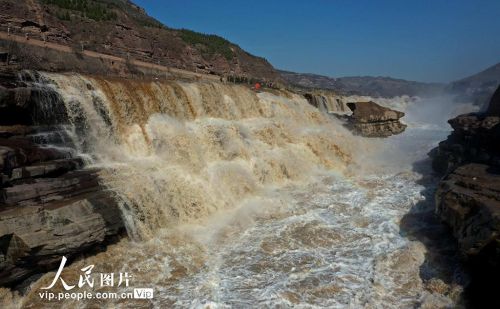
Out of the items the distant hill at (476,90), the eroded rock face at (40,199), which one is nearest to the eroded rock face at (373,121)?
the distant hill at (476,90)

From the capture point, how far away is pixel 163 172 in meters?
11.7

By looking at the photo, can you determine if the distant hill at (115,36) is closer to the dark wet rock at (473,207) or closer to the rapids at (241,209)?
the rapids at (241,209)

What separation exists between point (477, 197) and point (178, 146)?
30.7 feet

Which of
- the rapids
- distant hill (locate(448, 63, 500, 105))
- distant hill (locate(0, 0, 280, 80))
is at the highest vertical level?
distant hill (locate(0, 0, 280, 80))

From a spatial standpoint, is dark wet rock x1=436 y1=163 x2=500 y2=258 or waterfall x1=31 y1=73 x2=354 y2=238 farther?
waterfall x1=31 y1=73 x2=354 y2=238

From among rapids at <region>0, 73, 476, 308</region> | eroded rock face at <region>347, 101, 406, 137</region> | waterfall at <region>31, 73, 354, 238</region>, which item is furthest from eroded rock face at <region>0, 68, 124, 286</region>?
eroded rock face at <region>347, 101, 406, 137</region>

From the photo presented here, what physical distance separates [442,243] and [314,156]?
9242mm

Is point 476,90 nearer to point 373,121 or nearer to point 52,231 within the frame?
point 373,121

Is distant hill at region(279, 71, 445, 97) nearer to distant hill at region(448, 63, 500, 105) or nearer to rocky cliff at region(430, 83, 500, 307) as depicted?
distant hill at region(448, 63, 500, 105)

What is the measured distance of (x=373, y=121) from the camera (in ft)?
87.5

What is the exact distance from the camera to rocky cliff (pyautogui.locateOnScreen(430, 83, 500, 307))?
7.05 m

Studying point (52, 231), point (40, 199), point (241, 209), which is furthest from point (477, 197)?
point (40, 199)

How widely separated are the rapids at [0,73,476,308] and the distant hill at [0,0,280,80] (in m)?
8.95

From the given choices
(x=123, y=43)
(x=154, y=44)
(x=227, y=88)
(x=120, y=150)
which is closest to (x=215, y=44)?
(x=154, y=44)
